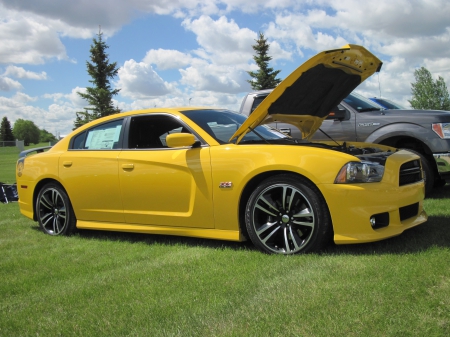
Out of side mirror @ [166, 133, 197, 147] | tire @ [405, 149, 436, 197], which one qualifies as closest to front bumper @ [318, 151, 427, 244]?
side mirror @ [166, 133, 197, 147]

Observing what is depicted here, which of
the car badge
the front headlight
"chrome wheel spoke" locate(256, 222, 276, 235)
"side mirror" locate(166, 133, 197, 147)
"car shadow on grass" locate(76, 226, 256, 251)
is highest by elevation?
"side mirror" locate(166, 133, 197, 147)

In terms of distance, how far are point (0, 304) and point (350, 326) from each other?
257 cm

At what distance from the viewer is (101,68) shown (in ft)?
155

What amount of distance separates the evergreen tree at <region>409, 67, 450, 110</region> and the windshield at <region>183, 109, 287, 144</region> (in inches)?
3540

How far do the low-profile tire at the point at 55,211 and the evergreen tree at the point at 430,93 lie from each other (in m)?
90.4

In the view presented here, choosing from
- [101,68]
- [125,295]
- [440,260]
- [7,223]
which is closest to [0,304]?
[125,295]

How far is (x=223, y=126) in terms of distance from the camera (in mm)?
5215

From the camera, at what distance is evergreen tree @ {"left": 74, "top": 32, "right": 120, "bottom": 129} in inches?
1795

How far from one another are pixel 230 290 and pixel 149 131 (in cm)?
260

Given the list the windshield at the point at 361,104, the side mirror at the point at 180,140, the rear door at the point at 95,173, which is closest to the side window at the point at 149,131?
the rear door at the point at 95,173

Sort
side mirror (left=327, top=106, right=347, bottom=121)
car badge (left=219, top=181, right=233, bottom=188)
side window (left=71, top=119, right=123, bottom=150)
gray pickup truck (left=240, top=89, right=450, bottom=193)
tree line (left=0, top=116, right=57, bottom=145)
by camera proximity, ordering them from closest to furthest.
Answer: car badge (left=219, top=181, right=233, bottom=188) < side window (left=71, top=119, right=123, bottom=150) < gray pickup truck (left=240, top=89, right=450, bottom=193) < side mirror (left=327, top=106, right=347, bottom=121) < tree line (left=0, top=116, right=57, bottom=145)

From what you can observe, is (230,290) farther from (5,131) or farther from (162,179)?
(5,131)

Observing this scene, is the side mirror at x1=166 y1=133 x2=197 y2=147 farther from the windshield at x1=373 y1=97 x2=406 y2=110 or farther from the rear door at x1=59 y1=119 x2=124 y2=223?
the windshield at x1=373 y1=97 x2=406 y2=110

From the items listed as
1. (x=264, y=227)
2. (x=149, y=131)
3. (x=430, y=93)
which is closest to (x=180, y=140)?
(x=149, y=131)
